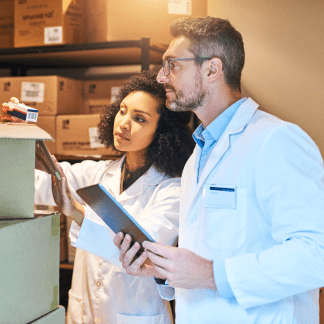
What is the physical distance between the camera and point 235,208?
98 centimetres

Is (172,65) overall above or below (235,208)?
above

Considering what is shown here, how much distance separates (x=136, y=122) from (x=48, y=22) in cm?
91

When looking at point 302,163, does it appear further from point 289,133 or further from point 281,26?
point 281,26

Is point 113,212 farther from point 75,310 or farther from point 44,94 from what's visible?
point 44,94

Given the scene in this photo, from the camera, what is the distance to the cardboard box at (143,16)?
2.00 meters

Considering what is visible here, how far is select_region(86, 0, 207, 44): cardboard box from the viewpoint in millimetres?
2002

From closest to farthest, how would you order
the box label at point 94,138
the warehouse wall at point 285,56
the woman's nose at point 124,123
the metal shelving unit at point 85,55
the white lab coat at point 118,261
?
1. the white lab coat at point 118,261
2. the woman's nose at point 124,123
3. the metal shelving unit at point 85,55
4. the box label at point 94,138
5. the warehouse wall at point 285,56

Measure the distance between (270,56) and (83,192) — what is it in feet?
5.38

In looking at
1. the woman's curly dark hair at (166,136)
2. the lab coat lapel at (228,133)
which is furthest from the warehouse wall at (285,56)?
the lab coat lapel at (228,133)

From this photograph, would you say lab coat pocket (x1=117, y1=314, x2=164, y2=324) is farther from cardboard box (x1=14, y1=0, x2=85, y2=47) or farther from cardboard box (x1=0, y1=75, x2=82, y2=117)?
cardboard box (x1=14, y1=0, x2=85, y2=47)

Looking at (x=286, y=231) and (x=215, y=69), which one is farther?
(x=215, y=69)

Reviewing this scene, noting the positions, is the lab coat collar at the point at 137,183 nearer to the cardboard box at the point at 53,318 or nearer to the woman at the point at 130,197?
the woman at the point at 130,197

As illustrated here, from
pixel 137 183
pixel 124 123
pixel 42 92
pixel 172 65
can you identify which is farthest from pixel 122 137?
pixel 42 92

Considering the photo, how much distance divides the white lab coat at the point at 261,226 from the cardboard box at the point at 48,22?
1330mm
